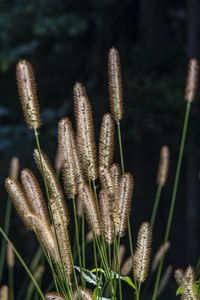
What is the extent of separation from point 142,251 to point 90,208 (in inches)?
4.4

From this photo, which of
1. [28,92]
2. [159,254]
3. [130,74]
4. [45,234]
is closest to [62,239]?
[45,234]

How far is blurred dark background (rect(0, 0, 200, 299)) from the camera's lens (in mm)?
3672

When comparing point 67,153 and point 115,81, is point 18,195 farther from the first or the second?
point 115,81

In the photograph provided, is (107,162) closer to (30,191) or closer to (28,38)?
(30,191)

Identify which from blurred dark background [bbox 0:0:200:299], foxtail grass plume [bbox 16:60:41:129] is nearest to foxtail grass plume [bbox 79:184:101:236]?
foxtail grass plume [bbox 16:60:41:129]

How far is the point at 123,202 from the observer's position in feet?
2.42

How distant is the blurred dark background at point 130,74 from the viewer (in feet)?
12.0

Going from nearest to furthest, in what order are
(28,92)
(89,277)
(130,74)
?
(28,92), (89,277), (130,74)

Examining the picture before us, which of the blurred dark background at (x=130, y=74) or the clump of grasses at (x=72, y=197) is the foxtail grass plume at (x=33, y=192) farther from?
the blurred dark background at (x=130, y=74)

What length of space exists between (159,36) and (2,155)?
1.86 meters

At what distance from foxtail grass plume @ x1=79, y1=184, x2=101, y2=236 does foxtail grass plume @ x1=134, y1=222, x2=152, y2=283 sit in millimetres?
82

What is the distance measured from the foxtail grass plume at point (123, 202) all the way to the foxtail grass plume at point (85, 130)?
0.05 m

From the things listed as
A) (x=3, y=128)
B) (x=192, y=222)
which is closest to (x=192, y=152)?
(x=192, y=222)

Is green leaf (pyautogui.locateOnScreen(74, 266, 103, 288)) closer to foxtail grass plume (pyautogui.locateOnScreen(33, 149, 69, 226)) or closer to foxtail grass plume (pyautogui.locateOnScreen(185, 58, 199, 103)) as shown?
foxtail grass plume (pyautogui.locateOnScreen(33, 149, 69, 226))
